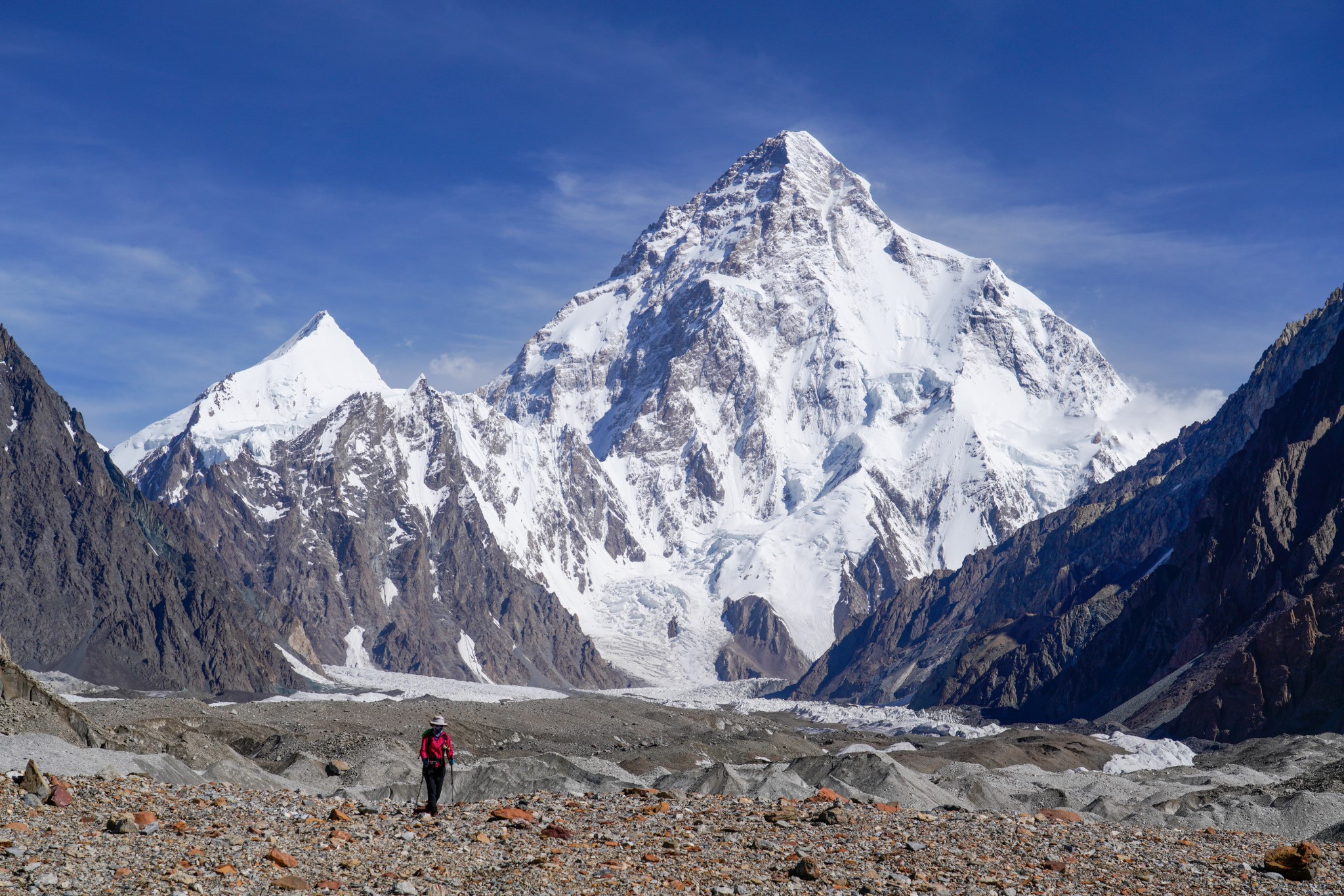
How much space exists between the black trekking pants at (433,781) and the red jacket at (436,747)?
18cm

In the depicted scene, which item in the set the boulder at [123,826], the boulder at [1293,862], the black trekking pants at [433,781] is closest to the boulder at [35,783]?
the boulder at [123,826]

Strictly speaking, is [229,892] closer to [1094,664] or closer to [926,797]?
[926,797]

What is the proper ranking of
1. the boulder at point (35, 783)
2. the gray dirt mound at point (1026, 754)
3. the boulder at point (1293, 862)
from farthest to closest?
the gray dirt mound at point (1026, 754) < the boulder at point (35, 783) < the boulder at point (1293, 862)

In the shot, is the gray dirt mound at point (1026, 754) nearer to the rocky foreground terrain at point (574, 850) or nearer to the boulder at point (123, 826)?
the rocky foreground terrain at point (574, 850)

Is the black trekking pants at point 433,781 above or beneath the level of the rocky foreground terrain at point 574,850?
above

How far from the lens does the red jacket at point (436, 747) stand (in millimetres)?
30094

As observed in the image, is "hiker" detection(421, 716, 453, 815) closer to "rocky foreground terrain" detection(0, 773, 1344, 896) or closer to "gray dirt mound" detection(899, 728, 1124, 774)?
"rocky foreground terrain" detection(0, 773, 1344, 896)

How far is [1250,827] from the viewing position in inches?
1565

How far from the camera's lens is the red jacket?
1185 inches

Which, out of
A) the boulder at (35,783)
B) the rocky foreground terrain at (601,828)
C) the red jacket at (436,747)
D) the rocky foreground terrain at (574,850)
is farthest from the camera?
the red jacket at (436,747)

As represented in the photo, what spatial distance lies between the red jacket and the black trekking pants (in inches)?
7.0

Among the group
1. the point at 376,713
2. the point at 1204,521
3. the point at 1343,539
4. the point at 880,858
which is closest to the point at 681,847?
the point at 880,858

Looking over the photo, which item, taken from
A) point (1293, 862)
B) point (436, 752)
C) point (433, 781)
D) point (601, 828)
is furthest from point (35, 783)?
point (1293, 862)

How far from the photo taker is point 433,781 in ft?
96.9
